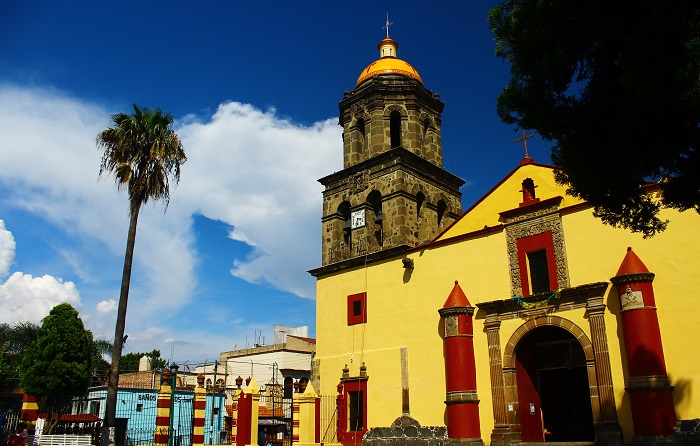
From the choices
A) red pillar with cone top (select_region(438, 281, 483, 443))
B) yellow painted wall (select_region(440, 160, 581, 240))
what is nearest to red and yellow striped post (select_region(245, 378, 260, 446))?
red pillar with cone top (select_region(438, 281, 483, 443))

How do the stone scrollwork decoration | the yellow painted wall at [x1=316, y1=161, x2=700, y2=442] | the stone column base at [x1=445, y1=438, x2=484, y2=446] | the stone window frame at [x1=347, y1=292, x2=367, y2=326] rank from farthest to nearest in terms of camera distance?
the stone window frame at [x1=347, y1=292, x2=367, y2=326] < the stone scrollwork decoration < the stone column base at [x1=445, y1=438, x2=484, y2=446] < the yellow painted wall at [x1=316, y1=161, x2=700, y2=442]

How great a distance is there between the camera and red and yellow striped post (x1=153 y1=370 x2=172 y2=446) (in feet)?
50.8

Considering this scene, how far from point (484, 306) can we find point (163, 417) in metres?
9.27

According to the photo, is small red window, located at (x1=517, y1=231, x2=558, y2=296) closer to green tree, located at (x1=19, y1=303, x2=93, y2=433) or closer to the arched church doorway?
the arched church doorway

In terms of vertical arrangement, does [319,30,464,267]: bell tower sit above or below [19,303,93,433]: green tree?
above

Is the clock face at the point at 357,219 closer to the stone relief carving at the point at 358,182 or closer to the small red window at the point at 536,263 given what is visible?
the stone relief carving at the point at 358,182

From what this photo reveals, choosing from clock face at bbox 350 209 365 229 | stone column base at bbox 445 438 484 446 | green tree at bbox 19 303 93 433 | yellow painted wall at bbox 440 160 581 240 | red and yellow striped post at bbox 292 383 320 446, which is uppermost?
clock face at bbox 350 209 365 229

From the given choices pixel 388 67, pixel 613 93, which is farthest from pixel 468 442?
pixel 388 67

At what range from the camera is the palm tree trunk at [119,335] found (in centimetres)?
1546

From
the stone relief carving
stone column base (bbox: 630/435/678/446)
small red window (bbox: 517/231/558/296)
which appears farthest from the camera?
the stone relief carving

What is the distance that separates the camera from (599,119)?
26.8ft

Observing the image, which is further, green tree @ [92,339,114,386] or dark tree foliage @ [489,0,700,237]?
green tree @ [92,339,114,386]

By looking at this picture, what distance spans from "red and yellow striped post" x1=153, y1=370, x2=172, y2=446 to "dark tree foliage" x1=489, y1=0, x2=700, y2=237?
11.3 metres

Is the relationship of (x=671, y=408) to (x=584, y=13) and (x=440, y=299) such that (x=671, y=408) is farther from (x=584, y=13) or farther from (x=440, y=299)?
(x=584, y=13)
